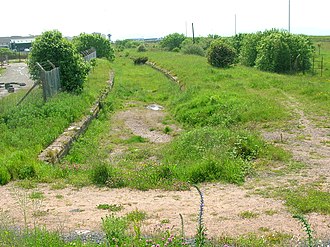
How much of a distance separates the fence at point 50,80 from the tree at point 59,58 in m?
0.45

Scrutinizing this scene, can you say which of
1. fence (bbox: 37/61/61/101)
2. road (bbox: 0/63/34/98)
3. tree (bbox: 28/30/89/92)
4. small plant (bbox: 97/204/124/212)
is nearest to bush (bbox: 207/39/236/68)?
road (bbox: 0/63/34/98)

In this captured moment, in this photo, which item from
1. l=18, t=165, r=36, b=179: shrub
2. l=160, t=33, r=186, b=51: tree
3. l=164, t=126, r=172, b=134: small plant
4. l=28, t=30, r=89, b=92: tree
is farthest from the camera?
l=160, t=33, r=186, b=51: tree

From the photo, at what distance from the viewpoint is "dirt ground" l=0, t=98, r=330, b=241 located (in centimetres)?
564

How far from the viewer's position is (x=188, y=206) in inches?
259

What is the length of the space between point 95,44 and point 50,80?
30.2 metres

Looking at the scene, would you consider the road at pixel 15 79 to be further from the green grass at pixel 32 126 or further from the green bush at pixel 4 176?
the green bush at pixel 4 176

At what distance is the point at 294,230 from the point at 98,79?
22770 millimetres

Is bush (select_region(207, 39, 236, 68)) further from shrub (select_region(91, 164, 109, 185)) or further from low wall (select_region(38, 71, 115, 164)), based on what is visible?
shrub (select_region(91, 164, 109, 185))

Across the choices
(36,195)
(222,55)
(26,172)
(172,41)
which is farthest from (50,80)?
(172,41)

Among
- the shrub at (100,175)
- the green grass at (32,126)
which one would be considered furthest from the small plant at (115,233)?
the green grass at (32,126)

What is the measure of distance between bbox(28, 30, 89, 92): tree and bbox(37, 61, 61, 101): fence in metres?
0.45

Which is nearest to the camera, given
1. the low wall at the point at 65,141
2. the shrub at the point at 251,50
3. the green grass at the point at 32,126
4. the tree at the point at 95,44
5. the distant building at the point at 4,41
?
the green grass at the point at 32,126

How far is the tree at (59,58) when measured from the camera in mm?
18250

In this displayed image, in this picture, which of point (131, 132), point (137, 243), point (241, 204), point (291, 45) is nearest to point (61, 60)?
point (131, 132)
